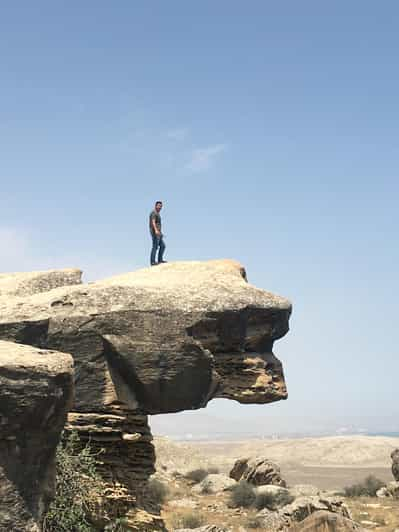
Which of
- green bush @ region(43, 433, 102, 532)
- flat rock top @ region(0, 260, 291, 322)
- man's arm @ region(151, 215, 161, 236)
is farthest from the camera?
man's arm @ region(151, 215, 161, 236)

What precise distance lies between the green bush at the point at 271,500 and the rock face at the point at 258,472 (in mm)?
2978

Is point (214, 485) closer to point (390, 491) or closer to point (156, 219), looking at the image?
point (390, 491)

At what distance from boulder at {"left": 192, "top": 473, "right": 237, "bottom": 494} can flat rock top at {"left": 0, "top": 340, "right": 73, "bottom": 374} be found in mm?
16133

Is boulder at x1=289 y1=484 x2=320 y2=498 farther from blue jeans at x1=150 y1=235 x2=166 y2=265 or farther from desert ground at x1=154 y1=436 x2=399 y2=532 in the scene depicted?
blue jeans at x1=150 y1=235 x2=166 y2=265

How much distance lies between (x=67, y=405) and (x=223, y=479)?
55.7 feet

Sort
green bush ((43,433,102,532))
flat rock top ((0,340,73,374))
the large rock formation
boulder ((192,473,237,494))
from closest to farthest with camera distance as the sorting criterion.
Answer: flat rock top ((0,340,73,374))
green bush ((43,433,102,532))
the large rock formation
boulder ((192,473,237,494))

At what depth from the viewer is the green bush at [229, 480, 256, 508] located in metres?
20.0

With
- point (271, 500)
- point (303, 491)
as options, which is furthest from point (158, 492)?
point (303, 491)

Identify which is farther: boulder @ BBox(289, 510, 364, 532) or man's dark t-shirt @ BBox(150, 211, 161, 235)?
man's dark t-shirt @ BBox(150, 211, 161, 235)

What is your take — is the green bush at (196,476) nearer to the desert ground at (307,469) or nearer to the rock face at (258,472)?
the desert ground at (307,469)

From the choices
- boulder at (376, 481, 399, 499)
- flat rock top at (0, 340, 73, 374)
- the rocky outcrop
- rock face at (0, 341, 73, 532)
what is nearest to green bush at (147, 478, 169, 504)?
the rocky outcrop

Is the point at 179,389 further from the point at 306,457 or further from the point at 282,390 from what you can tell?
the point at 306,457

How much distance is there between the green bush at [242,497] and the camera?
20.0 m

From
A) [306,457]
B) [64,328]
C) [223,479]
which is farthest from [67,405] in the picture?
[306,457]
